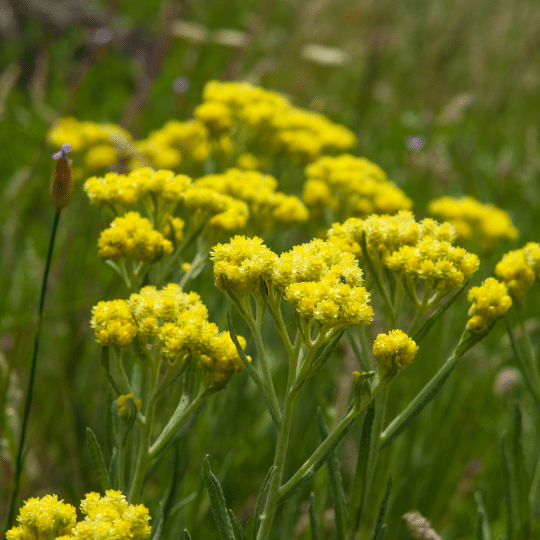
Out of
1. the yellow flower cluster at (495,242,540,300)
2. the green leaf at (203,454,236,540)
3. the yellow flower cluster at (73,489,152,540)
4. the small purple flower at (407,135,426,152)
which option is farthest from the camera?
the small purple flower at (407,135,426,152)

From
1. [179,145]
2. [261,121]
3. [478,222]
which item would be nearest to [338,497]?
Answer: [478,222]

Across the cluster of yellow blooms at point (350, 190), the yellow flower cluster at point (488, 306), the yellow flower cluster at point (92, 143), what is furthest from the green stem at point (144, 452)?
the yellow flower cluster at point (92, 143)

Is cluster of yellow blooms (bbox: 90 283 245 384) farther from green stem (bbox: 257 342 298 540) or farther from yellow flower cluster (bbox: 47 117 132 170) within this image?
yellow flower cluster (bbox: 47 117 132 170)

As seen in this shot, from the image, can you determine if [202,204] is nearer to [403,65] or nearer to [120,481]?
[120,481]

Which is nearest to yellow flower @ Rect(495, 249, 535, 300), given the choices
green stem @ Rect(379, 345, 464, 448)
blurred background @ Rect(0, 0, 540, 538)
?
green stem @ Rect(379, 345, 464, 448)

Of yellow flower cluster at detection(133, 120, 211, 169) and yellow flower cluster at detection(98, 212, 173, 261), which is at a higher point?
yellow flower cluster at detection(133, 120, 211, 169)

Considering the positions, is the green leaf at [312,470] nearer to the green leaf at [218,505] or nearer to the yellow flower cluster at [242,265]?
the green leaf at [218,505]
